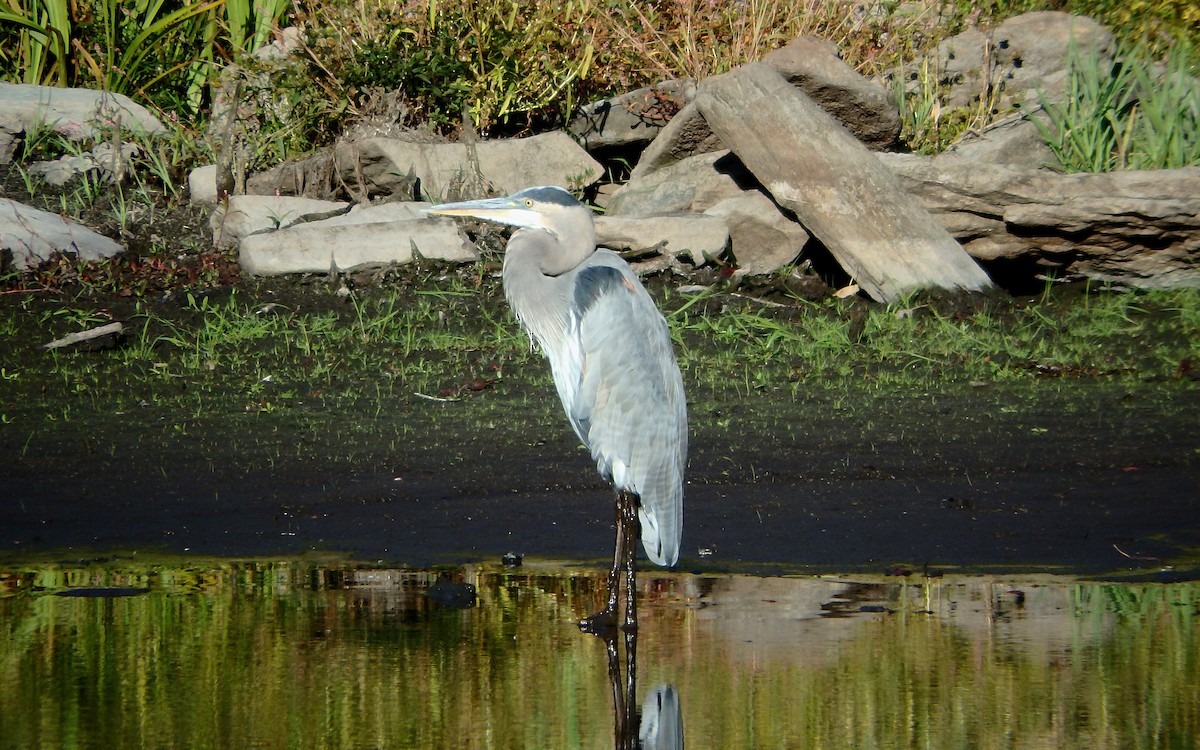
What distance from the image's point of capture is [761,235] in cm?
921

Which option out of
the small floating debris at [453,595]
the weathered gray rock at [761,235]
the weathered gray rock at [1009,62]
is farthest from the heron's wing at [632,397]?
the weathered gray rock at [1009,62]

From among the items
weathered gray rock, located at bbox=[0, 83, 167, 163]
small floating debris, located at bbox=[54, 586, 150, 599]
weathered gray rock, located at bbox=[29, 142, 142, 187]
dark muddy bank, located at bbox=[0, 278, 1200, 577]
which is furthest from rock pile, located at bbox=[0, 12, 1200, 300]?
small floating debris, located at bbox=[54, 586, 150, 599]

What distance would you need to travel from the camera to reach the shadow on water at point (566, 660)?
11.8ft

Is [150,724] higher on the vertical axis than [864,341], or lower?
lower

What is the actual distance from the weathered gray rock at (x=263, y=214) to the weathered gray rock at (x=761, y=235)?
256cm

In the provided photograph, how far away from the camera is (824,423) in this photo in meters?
6.88

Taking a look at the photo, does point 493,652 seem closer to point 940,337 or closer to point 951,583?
point 951,583

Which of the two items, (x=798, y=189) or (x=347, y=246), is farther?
(x=347, y=246)

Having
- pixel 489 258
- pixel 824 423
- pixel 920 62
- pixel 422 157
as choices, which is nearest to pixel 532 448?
pixel 824 423

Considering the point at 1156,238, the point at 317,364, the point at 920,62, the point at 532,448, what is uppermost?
the point at 920,62

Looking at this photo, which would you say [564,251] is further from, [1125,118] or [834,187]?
[1125,118]

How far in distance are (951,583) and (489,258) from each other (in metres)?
5.00

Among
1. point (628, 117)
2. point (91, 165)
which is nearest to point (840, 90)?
point (628, 117)

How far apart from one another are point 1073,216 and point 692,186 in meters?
2.50
